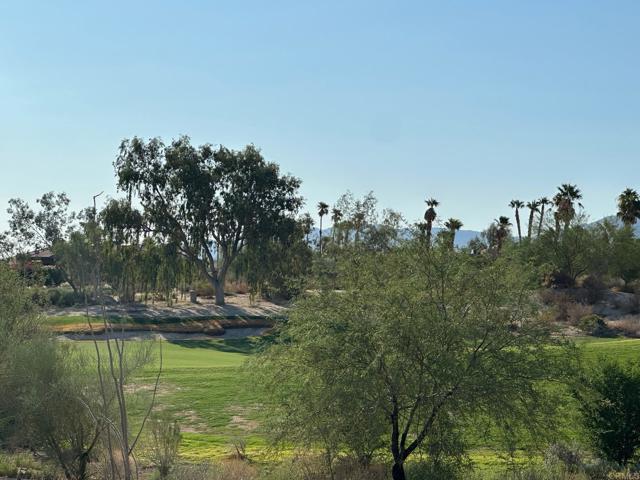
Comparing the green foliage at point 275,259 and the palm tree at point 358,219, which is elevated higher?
the palm tree at point 358,219

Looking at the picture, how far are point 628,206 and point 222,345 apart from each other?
148ft

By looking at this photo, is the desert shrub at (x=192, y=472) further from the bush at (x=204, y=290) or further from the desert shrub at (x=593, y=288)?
the bush at (x=204, y=290)

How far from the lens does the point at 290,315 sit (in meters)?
18.2

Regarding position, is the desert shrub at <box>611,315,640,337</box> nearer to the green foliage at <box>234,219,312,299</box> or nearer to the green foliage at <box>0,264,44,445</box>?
the green foliage at <box>234,219,312,299</box>

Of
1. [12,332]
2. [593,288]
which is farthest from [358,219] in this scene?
[12,332]

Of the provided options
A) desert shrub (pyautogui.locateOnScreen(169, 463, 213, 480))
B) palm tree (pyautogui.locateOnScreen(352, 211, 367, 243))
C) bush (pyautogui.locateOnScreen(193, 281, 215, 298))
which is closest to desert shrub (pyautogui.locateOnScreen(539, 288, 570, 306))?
palm tree (pyautogui.locateOnScreen(352, 211, 367, 243))

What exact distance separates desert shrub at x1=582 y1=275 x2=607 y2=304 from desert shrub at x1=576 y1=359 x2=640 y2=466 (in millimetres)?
44474

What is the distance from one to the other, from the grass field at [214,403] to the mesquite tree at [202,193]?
3068 centimetres

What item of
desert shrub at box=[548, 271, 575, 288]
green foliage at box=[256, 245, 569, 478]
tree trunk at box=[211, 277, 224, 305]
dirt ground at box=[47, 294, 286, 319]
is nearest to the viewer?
green foliage at box=[256, 245, 569, 478]

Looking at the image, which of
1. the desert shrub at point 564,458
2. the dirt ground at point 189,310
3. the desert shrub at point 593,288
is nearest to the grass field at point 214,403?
the desert shrub at point 564,458

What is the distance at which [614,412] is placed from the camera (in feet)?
64.3

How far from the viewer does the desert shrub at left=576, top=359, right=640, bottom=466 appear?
63.9ft

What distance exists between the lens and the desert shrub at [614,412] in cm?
1947

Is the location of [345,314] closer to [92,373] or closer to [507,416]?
[507,416]
